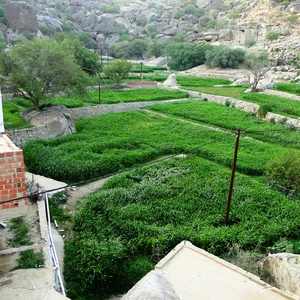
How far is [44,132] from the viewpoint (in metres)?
23.6

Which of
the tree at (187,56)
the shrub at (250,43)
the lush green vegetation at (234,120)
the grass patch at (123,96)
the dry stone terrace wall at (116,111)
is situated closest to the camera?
the dry stone terrace wall at (116,111)

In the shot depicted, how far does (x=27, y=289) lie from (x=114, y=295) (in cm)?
324

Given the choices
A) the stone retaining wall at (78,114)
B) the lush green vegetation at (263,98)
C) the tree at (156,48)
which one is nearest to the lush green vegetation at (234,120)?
the stone retaining wall at (78,114)

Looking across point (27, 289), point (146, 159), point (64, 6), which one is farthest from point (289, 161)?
point (64, 6)

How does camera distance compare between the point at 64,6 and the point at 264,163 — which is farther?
the point at 64,6

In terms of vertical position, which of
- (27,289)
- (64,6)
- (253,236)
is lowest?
(253,236)

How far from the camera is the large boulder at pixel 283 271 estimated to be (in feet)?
29.7

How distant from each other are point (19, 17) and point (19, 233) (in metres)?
74.4

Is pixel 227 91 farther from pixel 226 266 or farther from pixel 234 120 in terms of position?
pixel 226 266

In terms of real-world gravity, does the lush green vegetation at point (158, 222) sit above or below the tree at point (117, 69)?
below

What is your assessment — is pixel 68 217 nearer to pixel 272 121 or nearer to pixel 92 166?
pixel 92 166

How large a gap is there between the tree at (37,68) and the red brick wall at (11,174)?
1629cm

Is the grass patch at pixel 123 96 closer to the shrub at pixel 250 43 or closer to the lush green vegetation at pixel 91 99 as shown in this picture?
the lush green vegetation at pixel 91 99

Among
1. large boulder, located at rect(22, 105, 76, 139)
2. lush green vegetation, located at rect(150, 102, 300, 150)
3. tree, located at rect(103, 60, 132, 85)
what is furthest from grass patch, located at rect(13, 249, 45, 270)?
tree, located at rect(103, 60, 132, 85)
